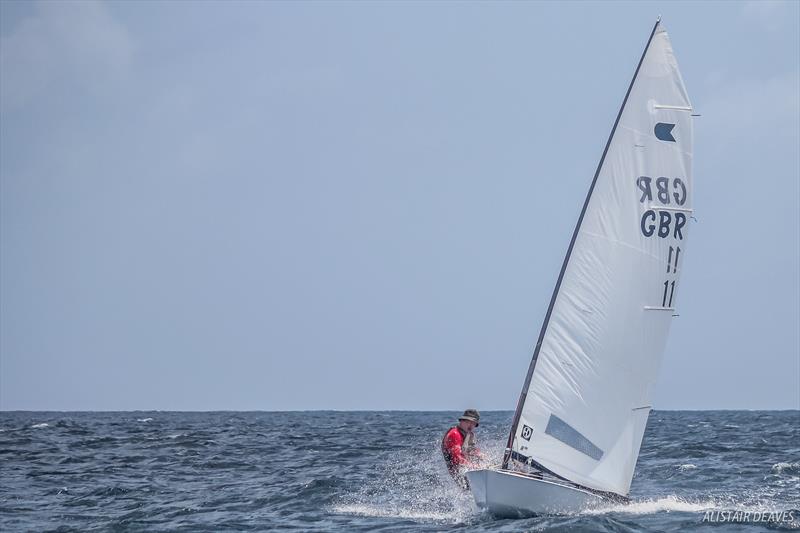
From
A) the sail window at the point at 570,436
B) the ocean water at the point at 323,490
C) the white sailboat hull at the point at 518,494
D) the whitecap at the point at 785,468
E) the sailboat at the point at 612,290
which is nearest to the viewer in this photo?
the white sailboat hull at the point at 518,494

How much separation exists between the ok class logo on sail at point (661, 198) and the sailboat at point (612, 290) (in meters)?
0.01

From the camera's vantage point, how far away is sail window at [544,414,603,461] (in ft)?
47.8

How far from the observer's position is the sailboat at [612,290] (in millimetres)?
14430

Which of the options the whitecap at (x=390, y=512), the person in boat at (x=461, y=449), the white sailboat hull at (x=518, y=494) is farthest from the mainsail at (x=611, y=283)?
the whitecap at (x=390, y=512)

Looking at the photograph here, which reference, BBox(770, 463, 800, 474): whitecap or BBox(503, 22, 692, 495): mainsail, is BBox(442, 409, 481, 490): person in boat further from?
BBox(770, 463, 800, 474): whitecap

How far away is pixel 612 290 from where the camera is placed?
14602 millimetres

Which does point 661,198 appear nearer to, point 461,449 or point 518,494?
point 518,494

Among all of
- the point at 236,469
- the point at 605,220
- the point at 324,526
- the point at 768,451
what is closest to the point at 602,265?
the point at 605,220

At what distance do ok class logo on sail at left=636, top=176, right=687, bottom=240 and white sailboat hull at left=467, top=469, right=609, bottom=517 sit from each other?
3.92 meters

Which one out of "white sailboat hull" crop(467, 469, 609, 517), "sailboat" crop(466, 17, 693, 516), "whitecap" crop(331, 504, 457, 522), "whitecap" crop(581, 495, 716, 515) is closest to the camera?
"white sailboat hull" crop(467, 469, 609, 517)

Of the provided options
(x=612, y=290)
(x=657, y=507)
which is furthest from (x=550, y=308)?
(x=657, y=507)

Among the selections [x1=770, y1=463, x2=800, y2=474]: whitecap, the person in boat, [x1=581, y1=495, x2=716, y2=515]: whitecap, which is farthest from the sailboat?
[x1=770, y1=463, x2=800, y2=474]: whitecap

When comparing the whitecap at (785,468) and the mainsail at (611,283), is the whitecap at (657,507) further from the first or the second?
the whitecap at (785,468)

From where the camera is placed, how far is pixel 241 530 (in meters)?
14.6
